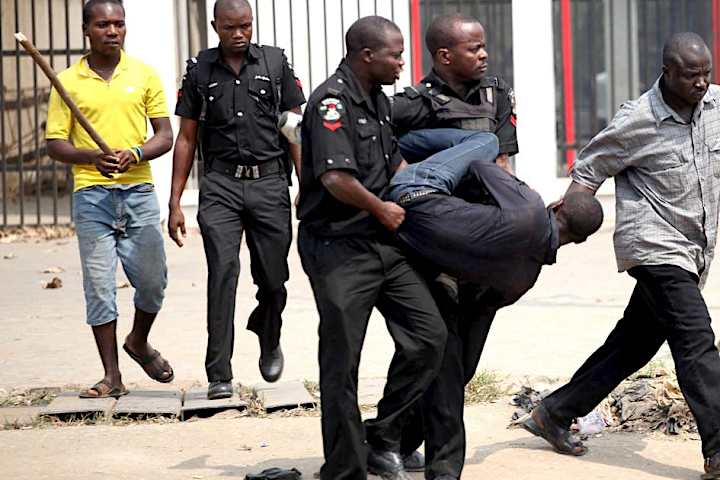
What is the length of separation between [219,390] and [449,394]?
5.36 ft

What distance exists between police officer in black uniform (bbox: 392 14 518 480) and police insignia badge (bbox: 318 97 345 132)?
16.0 inches

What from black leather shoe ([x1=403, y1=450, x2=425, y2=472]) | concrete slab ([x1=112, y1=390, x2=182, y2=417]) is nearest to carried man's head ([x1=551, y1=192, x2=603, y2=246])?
black leather shoe ([x1=403, y1=450, x2=425, y2=472])

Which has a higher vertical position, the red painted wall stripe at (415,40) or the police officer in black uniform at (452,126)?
the red painted wall stripe at (415,40)

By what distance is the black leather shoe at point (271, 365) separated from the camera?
247 inches

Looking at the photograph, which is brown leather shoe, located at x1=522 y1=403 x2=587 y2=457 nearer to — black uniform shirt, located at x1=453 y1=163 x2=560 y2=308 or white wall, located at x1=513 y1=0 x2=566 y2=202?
black uniform shirt, located at x1=453 y1=163 x2=560 y2=308

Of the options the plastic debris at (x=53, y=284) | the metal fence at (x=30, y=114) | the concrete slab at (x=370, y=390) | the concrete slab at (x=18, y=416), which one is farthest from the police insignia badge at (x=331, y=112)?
the metal fence at (x=30, y=114)

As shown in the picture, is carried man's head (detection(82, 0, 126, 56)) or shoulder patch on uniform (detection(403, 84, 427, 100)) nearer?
shoulder patch on uniform (detection(403, 84, 427, 100))

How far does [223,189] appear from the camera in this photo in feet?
20.2

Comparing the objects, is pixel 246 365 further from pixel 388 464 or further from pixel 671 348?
pixel 671 348

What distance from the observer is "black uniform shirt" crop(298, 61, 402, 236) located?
4.47 meters

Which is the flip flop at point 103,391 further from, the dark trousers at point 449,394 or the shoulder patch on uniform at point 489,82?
the shoulder patch on uniform at point 489,82

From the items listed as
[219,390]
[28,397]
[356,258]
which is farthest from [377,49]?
[28,397]

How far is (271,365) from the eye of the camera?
248 inches

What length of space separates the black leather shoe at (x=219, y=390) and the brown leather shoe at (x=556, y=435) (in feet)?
4.78
